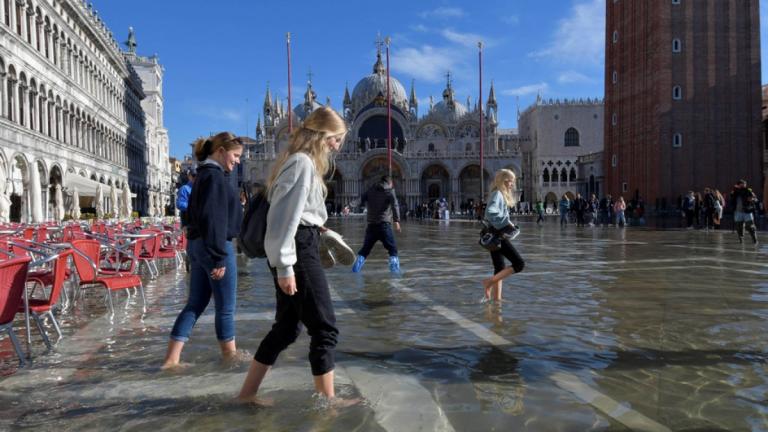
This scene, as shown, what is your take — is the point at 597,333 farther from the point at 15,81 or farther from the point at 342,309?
the point at 15,81

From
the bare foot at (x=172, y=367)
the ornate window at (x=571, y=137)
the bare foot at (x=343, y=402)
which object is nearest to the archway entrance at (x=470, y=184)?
the ornate window at (x=571, y=137)

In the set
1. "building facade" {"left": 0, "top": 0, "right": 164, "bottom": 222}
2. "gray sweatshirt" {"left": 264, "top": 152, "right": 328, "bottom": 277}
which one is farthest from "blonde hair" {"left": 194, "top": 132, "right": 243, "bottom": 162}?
"building facade" {"left": 0, "top": 0, "right": 164, "bottom": 222}

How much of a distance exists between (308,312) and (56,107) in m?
32.2

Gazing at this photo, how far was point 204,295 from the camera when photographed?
445 centimetres

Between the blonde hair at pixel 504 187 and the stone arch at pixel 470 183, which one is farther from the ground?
the stone arch at pixel 470 183

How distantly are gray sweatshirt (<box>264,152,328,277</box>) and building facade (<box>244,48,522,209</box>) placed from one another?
217ft

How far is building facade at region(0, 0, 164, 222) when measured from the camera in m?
24.2

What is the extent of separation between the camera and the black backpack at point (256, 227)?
346 cm

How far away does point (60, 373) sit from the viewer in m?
4.23

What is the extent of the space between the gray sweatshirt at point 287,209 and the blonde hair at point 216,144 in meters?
1.15

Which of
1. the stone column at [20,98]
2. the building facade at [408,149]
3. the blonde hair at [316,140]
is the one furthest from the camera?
the building facade at [408,149]

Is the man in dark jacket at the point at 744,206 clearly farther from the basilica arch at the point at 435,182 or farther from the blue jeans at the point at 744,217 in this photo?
the basilica arch at the point at 435,182

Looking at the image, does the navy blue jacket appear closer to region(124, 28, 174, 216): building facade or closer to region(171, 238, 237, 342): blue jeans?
region(171, 238, 237, 342): blue jeans

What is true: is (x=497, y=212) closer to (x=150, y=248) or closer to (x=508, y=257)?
(x=508, y=257)
